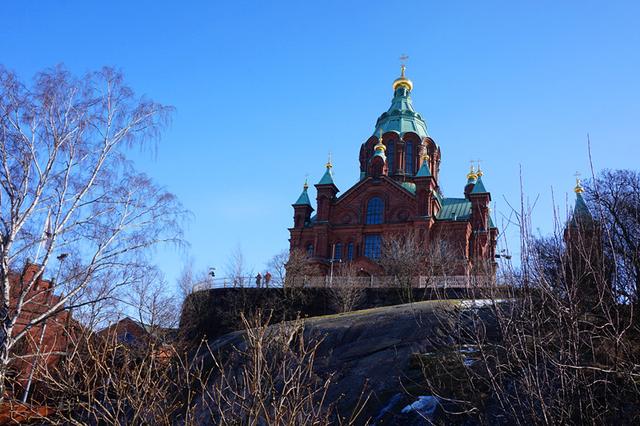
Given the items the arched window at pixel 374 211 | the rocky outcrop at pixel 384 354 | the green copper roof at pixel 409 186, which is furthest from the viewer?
the green copper roof at pixel 409 186

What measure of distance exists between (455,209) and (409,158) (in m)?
6.86

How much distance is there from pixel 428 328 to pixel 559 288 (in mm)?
8666

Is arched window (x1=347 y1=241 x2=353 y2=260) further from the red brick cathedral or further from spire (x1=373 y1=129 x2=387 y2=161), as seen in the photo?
spire (x1=373 y1=129 x2=387 y2=161)

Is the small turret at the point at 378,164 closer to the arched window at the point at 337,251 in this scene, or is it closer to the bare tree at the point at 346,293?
the arched window at the point at 337,251

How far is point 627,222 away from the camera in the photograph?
1973 centimetres

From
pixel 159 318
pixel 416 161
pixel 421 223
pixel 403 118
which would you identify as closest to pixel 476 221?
pixel 421 223

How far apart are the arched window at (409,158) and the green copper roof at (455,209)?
417 centimetres

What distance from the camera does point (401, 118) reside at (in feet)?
158

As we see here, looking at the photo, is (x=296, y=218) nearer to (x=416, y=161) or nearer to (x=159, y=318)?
(x=416, y=161)

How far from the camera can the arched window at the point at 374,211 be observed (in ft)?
134

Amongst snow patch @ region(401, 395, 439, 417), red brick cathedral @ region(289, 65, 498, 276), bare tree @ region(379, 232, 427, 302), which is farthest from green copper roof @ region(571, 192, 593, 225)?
bare tree @ region(379, 232, 427, 302)

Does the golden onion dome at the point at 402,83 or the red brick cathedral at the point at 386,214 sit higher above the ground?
the golden onion dome at the point at 402,83

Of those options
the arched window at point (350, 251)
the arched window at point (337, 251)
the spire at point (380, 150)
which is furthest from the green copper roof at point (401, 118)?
the arched window at point (337, 251)

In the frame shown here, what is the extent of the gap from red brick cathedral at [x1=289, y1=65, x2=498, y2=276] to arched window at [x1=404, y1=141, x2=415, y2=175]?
0.08 metres
